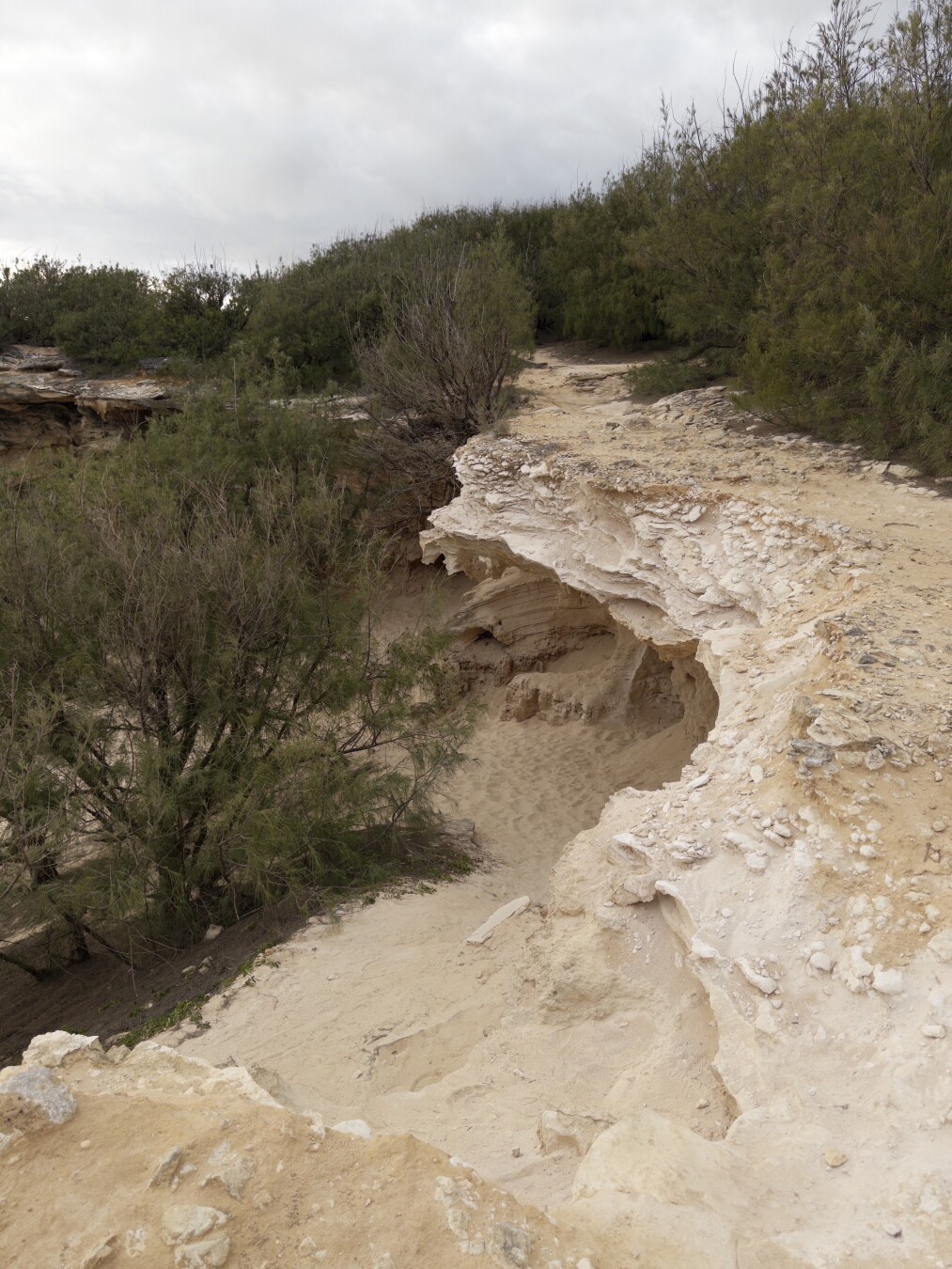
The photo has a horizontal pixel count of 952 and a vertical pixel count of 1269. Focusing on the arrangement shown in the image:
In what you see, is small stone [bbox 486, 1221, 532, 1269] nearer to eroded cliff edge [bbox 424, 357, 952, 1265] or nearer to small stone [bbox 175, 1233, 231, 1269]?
eroded cliff edge [bbox 424, 357, 952, 1265]

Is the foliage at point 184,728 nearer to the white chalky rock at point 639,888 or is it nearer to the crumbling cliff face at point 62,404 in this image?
the white chalky rock at point 639,888

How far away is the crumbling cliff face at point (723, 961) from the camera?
2.55m

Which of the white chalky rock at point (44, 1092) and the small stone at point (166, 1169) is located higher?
the white chalky rock at point (44, 1092)

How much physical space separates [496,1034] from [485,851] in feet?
14.2

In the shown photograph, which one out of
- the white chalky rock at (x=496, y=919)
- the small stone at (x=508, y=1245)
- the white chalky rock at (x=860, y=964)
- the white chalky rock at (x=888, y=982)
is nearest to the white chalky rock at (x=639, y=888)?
the white chalky rock at (x=860, y=964)

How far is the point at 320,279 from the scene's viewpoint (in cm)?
1650

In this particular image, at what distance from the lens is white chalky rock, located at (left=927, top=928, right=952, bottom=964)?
3023 millimetres

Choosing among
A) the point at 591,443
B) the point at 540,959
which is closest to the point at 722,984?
the point at 540,959

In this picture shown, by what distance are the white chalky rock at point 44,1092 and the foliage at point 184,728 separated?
123 inches

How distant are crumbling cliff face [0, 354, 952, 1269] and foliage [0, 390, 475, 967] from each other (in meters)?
1.06

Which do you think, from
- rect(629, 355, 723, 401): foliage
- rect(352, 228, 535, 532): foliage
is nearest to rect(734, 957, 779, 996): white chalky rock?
rect(352, 228, 535, 532): foliage

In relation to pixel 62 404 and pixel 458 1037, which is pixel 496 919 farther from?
pixel 62 404

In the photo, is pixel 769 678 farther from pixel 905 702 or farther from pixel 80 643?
pixel 80 643

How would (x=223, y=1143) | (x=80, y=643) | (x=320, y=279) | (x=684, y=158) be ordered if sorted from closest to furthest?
(x=223, y=1143)
(x=80, y=643)
(x=684, y=158)
(x=320, y=279)
